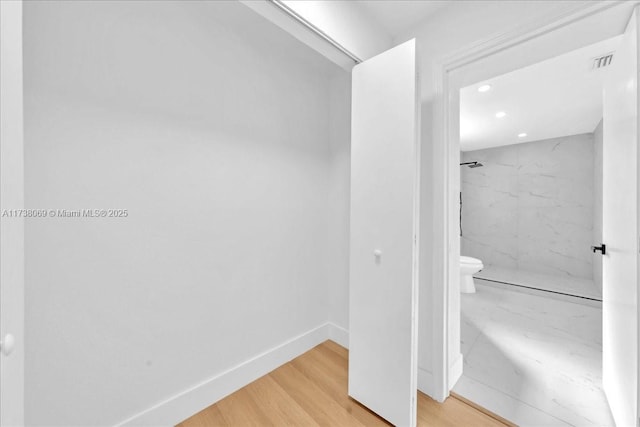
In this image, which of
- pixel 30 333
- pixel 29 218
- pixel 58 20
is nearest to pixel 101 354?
pixel 30 333

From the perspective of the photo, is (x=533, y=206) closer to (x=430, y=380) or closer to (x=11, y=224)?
(x=430, y=380)

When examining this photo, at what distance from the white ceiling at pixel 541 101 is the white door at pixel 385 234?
1597 millimetres

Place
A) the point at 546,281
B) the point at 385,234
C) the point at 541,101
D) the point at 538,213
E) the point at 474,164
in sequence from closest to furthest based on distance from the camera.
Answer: the point at 385,234
the point at 541,101
the point at 546,281
the point at 538,213
the point at 474,164

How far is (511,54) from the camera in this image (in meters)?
1.42

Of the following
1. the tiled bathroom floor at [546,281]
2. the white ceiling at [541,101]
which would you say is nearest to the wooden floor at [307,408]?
the white ceiling at [541,101]

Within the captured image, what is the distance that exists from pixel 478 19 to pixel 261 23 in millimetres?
1327

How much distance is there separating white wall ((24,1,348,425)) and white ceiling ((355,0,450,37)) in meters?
0.54

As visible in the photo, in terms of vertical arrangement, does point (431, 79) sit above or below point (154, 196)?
above

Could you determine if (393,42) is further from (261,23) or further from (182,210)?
(182,210)

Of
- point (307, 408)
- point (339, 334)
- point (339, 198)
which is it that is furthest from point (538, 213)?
point (307, 408)

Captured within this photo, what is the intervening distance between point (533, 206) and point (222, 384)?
560 centimetres

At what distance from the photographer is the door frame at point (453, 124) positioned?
1.28m

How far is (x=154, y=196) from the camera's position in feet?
4.46

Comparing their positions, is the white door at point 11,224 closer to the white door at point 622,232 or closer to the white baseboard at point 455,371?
the white baseboard at point 455,371
